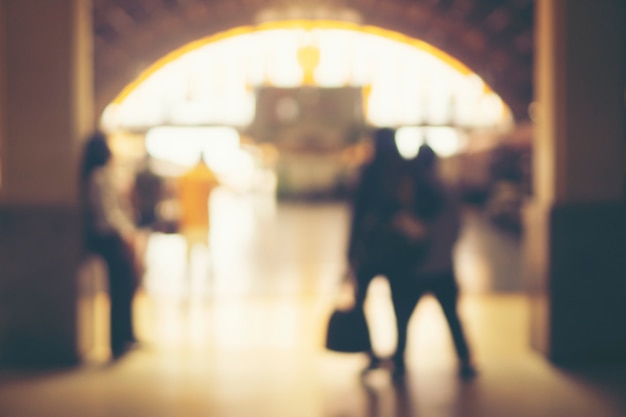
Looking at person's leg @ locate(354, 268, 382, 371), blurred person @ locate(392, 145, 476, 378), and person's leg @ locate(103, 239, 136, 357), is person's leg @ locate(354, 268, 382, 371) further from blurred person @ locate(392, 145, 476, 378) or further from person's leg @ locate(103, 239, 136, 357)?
person's leg @ locate(103, 239, 136, 357)

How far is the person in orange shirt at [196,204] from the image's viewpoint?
21.1ft

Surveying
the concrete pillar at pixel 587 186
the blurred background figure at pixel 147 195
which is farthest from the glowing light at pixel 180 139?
the concrete pillar at pixel 587 186

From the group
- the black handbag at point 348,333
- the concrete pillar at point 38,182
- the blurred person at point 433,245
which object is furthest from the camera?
the concrete pillar at point 38,182

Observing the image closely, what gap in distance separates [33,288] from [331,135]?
18.7 meters

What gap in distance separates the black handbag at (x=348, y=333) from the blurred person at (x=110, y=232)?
1.69 m

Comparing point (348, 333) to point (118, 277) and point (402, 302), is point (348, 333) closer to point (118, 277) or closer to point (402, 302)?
point (402, 302)

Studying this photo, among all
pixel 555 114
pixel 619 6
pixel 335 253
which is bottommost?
pixel 335 253

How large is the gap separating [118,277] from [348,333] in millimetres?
1864

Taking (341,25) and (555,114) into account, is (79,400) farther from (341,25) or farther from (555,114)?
(341,25)

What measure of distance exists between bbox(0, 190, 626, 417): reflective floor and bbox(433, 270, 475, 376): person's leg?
16 cm

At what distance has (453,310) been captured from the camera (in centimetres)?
453

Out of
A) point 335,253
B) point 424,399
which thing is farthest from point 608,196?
point 335,253

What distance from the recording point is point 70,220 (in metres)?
4.91

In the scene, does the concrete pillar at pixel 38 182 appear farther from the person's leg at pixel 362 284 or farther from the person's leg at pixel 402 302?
the person's leg at pixel 402 302
